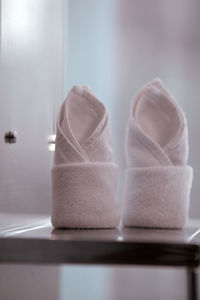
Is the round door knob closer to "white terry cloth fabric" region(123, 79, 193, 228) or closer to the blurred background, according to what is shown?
the blurred background

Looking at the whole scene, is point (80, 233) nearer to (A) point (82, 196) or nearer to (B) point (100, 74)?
(A) point (82, 196)

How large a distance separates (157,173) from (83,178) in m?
0.10

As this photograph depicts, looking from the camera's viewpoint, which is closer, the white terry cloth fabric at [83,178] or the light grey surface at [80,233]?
the light grey surface at [80,233]

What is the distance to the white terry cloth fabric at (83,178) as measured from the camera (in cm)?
55

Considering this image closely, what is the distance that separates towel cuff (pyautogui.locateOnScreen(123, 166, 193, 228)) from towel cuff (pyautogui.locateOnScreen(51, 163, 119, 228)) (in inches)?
2.0

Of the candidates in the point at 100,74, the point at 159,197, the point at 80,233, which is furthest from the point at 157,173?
the point at 100,74

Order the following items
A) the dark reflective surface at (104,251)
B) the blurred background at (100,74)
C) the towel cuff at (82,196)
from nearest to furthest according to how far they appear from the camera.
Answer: the dark reflective surface at (104,251)
the towel cuff at (82,196)
the blurred background at (100,74)

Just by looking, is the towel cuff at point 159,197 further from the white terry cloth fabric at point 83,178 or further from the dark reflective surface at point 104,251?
the dark reflective surface at point 104,251

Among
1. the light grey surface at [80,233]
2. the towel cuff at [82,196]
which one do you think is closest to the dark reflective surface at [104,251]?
the light grey surface at [80,233]

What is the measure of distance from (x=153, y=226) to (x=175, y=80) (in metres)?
0.68

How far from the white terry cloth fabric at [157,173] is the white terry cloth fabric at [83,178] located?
0.04 meters

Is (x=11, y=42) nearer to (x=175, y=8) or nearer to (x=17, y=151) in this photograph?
(x=17, y=151)

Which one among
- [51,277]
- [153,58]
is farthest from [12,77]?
[153,58]

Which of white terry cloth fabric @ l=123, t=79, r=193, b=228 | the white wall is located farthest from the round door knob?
white terry cloth fabric @ l=123, t=79, r=193, b=228
